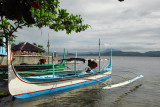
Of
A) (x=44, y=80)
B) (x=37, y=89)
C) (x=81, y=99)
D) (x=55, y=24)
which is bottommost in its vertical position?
(x=81, y=99)

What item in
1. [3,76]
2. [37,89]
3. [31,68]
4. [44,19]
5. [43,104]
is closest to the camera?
[44,19]

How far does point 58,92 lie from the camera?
12.8m

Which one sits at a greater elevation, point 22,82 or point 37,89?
point 22,82

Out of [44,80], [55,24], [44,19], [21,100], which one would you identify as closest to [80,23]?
[55,24]

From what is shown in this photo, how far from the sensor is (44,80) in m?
11.5

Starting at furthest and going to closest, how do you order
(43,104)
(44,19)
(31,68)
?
(31,68)
(43,104)
(44,19)

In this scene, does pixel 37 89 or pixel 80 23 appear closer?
pixel 80 23

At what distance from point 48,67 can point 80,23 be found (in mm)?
14378

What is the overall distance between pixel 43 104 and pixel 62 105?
1.37 metres

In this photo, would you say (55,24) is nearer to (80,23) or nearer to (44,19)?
(44,19)

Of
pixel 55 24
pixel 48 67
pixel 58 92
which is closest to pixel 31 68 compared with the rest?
pixel 48 67

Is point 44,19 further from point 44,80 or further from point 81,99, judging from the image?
point 81,99

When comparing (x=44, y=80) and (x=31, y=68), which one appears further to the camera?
(x=31, y=68)

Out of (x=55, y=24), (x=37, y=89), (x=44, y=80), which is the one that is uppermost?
(x=55, y=24)
